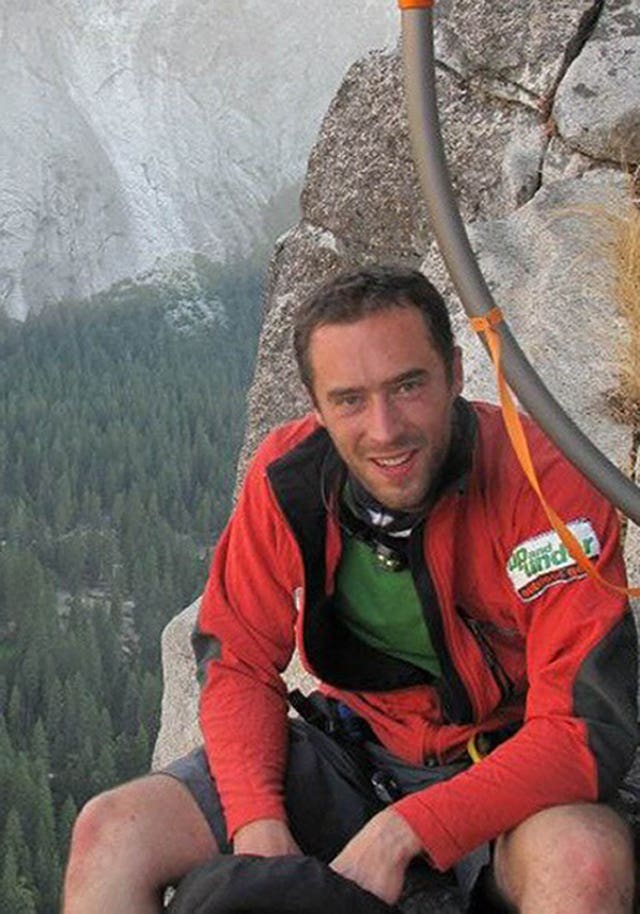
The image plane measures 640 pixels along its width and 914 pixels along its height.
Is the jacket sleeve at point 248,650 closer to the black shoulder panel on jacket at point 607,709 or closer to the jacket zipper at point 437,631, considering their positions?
the jacket zipper at point 437,631

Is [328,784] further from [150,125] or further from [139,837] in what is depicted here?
[150,125]

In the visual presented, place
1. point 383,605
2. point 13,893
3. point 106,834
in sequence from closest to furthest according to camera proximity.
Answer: point 106,834 < point 383,605 < point 13,893

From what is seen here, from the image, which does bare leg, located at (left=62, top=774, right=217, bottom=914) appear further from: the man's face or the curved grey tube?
the curved grey tube

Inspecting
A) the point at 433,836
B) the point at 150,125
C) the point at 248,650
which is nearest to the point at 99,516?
the point at 150,125

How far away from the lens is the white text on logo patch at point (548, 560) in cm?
267

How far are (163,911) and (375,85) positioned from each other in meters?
5.89

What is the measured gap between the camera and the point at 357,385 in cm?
273

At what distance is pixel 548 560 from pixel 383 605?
39cm

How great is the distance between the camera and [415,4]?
2758 mm

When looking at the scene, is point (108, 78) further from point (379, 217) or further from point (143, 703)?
point (379, 217)

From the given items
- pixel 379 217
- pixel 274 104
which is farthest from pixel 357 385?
pixel 274 104

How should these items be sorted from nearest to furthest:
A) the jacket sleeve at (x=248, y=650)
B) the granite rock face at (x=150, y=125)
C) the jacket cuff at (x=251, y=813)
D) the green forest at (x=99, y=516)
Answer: the jacket cuff at (x=251, y=813)
the jacket sleeve at (x=248, y=650)
the green forest at (x=99, y=516)
the granite rock face at (x=150, y=125)

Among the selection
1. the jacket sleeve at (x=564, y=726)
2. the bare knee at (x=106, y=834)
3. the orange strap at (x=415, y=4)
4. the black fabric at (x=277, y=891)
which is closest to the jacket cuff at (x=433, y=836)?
the jacket sleeve at (x=564, y=726)

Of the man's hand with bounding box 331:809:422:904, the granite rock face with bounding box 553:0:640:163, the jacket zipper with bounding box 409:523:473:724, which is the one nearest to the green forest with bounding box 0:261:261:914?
the granite rock face with bounding box 553:0:640:163
